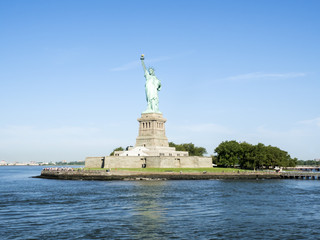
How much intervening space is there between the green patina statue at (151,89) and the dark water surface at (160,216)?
168 feet

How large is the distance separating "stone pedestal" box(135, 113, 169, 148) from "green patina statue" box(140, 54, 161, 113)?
7.44ft

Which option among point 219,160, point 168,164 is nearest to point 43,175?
point 168,164

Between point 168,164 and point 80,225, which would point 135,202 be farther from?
point 168,164

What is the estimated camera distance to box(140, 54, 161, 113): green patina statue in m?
101

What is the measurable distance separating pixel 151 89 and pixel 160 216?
68.7 metres

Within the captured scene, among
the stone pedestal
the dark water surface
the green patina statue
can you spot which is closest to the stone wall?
the stone pedestal

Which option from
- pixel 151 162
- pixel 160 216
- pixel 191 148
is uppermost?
pixel 191 148

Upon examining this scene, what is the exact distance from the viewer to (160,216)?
34906mm

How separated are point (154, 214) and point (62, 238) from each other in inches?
436

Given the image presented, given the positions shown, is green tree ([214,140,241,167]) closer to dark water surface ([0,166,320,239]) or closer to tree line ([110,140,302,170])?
tree line ([110,140,302,170])

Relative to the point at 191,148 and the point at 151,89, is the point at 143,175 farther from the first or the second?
the point at 191,148

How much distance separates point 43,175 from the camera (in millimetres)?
95250

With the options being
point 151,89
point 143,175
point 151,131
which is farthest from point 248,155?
point 143,175

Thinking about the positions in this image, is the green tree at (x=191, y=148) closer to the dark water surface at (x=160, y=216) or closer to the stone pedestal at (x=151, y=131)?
the stone pedestal at (x=151, y=131)
